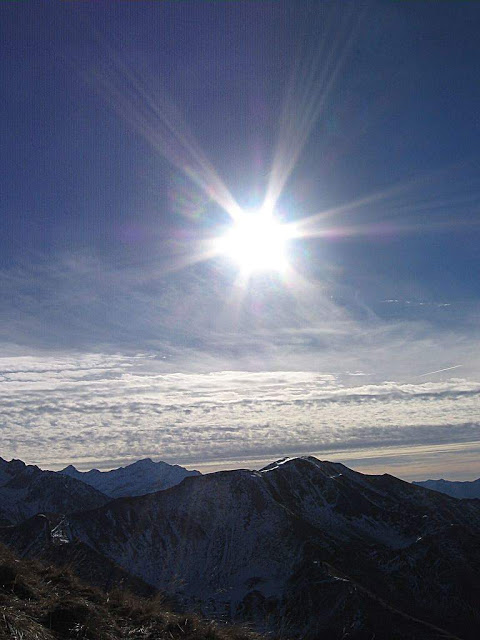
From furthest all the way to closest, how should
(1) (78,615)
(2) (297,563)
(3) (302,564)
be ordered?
(2) (297,563) → (3) (302,564) → (1) (78,615)

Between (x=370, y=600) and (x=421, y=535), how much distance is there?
94.4 m

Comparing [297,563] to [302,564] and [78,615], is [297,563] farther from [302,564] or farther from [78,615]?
[78,615]

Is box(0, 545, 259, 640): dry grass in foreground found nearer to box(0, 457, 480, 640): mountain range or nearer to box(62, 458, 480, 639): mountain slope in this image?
box(0, 457, 480, 640): mountain range

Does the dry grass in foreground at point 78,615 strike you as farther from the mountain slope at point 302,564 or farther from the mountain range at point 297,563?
the mountain slope at point 302,564

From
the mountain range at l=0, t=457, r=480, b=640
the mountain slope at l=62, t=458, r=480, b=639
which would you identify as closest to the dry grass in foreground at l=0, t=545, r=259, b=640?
the mountain range at l=0, t=457, r=480, b=640

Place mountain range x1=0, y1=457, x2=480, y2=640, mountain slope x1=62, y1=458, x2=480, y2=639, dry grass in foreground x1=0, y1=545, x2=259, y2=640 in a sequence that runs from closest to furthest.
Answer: dry grass in foreground x1=0, y1=545, x2=259, y2=640
mountain range x1=0, y1=457, x2=480, y2=640
mountain slope x1=62, y1=458, x2=480, y2=639

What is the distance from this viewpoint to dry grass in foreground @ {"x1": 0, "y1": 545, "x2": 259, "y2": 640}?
988 cm

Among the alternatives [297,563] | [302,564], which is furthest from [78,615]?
[297,563]

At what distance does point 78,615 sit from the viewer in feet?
35.1

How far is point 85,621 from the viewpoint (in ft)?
34.7

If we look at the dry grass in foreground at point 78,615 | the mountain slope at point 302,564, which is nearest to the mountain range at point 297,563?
the mountain slope at point 302,564

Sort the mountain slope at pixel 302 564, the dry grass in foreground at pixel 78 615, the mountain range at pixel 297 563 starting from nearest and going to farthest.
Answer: the dry grass in foreground at pixel 78 615 < the mountain range at pixel 297 563 < the mountain slope at pixel 302 564

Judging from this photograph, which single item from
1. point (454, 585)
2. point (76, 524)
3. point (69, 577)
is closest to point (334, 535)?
point (454, 585)

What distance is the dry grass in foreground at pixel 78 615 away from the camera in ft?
32.4
